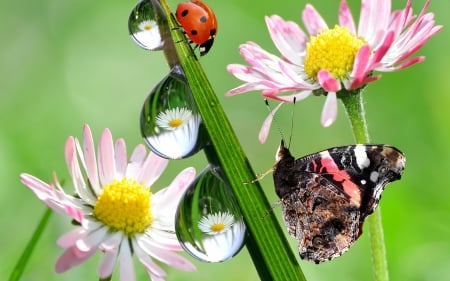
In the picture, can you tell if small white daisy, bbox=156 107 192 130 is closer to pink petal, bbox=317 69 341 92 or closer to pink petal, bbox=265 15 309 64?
pink petal, bbox=317 69 341 92

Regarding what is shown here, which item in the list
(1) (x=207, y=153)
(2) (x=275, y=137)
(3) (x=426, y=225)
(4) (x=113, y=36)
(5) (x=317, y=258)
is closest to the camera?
(1) (x=207, y=153)

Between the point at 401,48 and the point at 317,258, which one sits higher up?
the point at 401,48

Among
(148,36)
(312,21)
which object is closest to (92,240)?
(148,36)

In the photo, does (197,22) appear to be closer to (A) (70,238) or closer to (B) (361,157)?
(B) (361,157)

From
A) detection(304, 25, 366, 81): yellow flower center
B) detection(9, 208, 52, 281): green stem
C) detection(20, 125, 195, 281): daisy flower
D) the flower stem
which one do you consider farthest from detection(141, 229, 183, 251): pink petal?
detection(304, 25, 366, 81): yellow flower center

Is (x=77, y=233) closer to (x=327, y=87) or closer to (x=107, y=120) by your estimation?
(x=327, y=87)

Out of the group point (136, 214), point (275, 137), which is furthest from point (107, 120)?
point (136, 214)

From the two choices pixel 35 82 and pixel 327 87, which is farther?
pixel 35 82

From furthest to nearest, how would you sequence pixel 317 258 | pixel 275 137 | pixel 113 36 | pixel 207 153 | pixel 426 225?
1. pixel 113 36
2. pixel 275 137
3. pixel 426 225
4. pixel 317 258
5. pixel 207 153
